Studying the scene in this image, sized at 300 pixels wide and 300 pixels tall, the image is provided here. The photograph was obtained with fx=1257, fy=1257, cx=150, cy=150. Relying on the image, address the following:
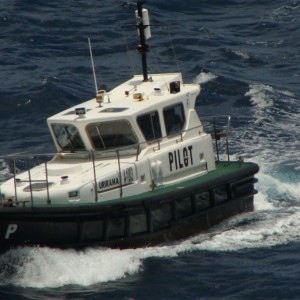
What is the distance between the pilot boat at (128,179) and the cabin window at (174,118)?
0.7 inches

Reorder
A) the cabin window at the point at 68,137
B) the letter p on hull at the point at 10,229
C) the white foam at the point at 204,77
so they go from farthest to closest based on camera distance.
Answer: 1. the white foam at the point at 204,77
2. the cabin window at the point at 68,137
3. the letter p on hull at the point at 10,229

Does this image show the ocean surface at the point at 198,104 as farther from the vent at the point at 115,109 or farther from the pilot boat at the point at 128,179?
the vent at the point at 115,109

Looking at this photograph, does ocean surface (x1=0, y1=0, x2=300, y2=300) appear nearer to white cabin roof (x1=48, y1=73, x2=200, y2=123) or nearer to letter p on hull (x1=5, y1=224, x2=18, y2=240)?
letter p on hull (x1=5, y1=224, x2=18, y2=240)

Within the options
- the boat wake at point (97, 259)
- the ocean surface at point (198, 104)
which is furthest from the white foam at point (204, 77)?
the boat wake at point (97, 259)

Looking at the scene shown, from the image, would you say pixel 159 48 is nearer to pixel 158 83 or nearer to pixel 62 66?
pixel 62 66

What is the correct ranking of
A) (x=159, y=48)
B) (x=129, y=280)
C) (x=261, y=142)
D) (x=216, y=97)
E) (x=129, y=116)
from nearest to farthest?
(x=129, y=280) < (x=129, y=116) < (x=261, y=142) < (x=216, y=97) < (x=159, y=48)

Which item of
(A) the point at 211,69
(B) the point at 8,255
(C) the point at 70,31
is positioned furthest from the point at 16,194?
(C) the point at 70,31

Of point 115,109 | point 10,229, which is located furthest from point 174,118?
point 10,229

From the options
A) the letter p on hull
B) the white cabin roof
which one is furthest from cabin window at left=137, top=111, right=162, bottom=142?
the letter p on hull

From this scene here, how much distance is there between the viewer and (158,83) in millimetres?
23109

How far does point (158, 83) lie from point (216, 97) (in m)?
9.12

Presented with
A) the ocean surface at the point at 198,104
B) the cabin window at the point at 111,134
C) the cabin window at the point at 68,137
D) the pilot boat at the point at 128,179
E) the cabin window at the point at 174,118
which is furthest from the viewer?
the cabin window at the point at 174,118

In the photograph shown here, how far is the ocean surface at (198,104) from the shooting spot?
1972cm

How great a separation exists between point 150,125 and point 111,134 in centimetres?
78
